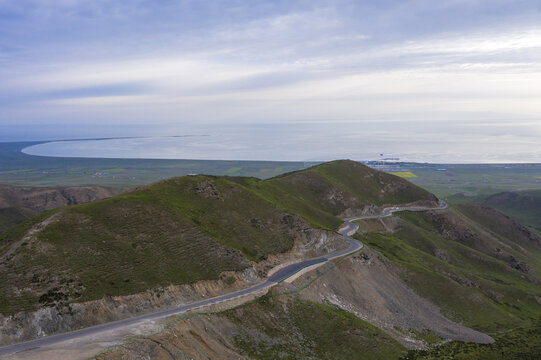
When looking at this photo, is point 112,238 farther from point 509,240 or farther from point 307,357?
point 509,240

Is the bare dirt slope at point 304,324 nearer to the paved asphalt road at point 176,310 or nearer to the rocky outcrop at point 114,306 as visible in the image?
the paved asphalt road at point 176,310

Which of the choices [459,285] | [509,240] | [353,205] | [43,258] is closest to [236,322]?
[43,258]

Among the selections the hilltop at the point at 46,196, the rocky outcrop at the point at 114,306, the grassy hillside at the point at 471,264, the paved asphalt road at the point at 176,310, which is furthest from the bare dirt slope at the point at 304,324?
the hilltop at the point at 46,196

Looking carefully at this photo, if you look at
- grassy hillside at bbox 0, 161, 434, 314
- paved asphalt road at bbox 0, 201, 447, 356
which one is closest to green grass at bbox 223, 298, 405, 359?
paved asphalt road at bbox 0, 201, 447, 356

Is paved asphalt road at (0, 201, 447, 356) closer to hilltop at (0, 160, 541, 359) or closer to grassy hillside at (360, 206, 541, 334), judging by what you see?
hilltop at (0, 160, 541, 359)

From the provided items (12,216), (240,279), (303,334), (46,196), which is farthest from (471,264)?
(46,196)

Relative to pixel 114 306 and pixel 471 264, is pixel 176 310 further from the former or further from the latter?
pixel 471 264
